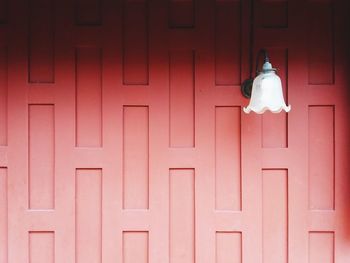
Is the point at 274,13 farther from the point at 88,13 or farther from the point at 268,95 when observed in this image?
the point at 88,13

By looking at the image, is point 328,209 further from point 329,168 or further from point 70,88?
point 70,88

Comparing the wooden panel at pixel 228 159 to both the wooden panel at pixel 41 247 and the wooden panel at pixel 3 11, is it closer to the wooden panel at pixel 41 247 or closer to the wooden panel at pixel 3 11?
A: the wooden panel at pixel 41 247

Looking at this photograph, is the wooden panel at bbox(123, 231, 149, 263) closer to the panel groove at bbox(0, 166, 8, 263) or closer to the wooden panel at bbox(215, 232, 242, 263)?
the wooden panel at bbox(215, 232, 242, 263)

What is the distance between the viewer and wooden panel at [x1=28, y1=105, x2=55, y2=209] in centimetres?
222

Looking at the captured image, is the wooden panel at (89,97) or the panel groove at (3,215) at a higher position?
the wooden panel at (89,97)

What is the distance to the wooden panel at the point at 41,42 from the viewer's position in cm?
222

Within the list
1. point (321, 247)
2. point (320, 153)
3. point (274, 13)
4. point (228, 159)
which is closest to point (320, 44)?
point (274, 13)

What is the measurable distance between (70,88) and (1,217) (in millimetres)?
864

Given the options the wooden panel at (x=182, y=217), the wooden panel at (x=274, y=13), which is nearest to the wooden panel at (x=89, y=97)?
the wooden panel at (x=182, y=217)

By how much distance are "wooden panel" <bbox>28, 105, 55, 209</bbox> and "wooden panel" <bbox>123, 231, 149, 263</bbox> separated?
490 millimetres

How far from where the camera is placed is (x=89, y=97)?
2.23 meters

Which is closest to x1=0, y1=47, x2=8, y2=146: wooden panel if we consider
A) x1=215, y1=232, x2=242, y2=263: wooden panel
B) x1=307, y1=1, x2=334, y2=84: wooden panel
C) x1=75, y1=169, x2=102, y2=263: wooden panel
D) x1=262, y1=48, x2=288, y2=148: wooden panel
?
x1=75, y1=169, x2=102, y2=263: wooden panel

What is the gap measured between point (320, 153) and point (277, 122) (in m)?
0.31

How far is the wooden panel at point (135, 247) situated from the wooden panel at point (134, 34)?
904mm
